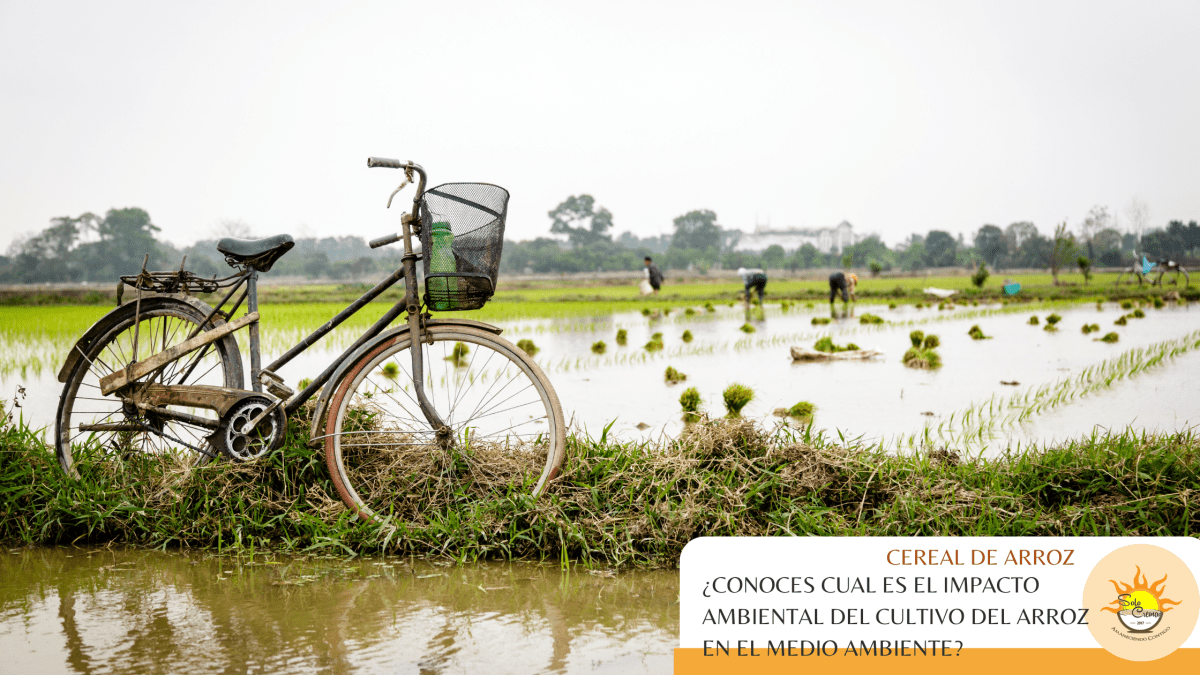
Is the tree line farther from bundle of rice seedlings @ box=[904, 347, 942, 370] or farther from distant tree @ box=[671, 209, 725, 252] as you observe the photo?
bundle of rice seedlings @ box=[904, 347, 942, 370]

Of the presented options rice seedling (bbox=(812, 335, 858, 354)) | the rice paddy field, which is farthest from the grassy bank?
rice seedling (bbox=(812, 335, 858, 354))

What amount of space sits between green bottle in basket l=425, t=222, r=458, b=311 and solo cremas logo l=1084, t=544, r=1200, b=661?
2126 mm

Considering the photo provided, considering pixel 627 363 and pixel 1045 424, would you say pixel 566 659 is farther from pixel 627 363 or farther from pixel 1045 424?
pixel 627 363

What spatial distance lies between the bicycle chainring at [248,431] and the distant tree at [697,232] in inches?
3065

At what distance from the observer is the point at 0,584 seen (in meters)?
2.55

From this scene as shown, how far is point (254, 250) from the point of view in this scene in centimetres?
314

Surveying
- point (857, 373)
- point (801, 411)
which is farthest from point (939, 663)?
point (857, 373)

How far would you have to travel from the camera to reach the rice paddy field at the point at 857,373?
15.5 ft

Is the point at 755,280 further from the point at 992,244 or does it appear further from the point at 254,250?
the point at 992,244

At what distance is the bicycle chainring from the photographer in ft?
9.82

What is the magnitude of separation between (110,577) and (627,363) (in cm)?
575

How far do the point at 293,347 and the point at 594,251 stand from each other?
62.8 metres

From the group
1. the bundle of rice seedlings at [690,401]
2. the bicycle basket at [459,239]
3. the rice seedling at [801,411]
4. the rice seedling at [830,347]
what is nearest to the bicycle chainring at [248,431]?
the bicycle basket at [459,239]

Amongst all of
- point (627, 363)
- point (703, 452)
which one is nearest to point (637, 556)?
point (703, 452)
